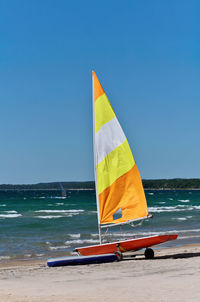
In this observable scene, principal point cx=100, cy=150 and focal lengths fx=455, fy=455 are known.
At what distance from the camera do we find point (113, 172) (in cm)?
1493

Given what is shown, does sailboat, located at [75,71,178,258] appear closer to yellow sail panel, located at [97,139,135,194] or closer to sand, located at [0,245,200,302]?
yellow sail panel, located at [97,139,135,194]

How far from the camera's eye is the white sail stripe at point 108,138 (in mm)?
14851

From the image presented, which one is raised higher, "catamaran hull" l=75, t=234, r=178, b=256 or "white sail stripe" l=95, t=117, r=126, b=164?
"white sail stripe" l=95, t=117, r=126, b=164

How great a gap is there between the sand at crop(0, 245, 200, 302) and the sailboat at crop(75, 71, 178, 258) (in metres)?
1.52

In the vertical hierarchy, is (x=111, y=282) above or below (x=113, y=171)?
below

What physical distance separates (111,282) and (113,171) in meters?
5.27

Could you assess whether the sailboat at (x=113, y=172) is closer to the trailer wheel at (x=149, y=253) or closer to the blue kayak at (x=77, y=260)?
the trailer wheel at (x=149, y=253)

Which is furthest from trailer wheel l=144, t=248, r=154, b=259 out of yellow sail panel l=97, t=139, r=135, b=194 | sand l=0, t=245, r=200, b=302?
yellow sail panel l=97, t=139, r=135, b=194

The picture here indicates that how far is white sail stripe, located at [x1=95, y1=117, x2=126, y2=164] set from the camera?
14851 mm

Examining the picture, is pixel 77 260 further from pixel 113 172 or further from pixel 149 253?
pixel 113 172

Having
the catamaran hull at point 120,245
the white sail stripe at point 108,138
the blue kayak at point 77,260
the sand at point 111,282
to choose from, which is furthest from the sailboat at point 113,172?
the sand at point 111,282

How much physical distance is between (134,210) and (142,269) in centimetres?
293

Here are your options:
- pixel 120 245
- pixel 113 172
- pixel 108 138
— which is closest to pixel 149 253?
pixel 120 245

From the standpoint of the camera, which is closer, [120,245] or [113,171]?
[120,245]
